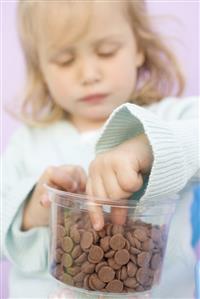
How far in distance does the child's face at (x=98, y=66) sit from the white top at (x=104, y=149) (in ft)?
0.19

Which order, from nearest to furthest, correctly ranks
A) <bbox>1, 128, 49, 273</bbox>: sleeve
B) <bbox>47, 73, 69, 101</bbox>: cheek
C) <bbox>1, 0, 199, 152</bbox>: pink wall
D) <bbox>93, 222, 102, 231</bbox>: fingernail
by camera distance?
<bbox>93, 222, 102, 231</bbox>: fingernail, <bbox>1, 128, 49, 273</bbox>: sleeve, <bbox>47, 73, 69, 101</bbox>: cheek, <bbox>1, 0, 199, 152</bbox>: pink wall

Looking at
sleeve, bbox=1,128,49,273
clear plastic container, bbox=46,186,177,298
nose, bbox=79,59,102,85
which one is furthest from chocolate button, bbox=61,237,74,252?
nose, bbox=79,59,102,85

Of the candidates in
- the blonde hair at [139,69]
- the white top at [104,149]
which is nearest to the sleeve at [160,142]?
the white top at [104,149]

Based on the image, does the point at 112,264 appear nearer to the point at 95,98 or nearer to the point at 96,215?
the point at 96,215

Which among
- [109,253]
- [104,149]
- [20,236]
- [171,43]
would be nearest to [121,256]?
[109,253]

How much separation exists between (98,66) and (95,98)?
0.15ft

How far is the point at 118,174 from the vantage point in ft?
1.56

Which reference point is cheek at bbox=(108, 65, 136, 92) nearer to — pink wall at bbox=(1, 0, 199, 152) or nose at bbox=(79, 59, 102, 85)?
nose at bbox=(79, 59, 102, 85)

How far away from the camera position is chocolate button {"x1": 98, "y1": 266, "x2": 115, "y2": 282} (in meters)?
0.45

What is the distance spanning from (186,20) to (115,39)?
0.22m

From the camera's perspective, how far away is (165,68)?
898 mm

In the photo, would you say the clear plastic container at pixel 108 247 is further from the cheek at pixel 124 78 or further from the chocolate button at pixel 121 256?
the cheek at pixel 124 78

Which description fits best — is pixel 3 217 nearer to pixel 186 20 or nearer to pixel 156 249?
pixel 156 249

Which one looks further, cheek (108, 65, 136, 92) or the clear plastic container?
cheek (108, 65, 136, 92)
